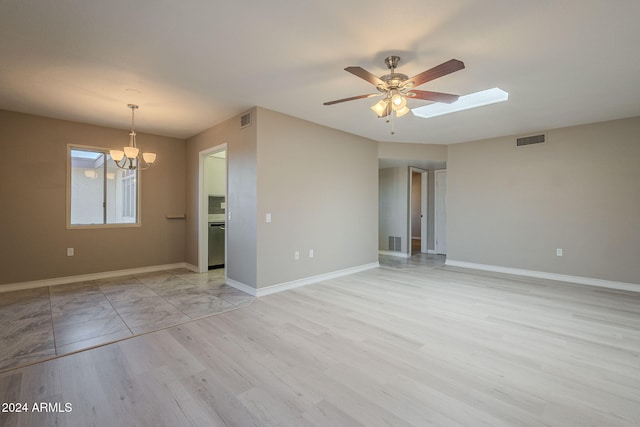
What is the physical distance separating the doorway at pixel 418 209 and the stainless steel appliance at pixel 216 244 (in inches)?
181

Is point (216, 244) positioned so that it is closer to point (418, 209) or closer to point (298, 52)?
point (298, 52)

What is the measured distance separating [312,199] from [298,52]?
251 cm

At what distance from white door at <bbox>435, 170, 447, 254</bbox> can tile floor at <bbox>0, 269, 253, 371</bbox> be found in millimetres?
5670

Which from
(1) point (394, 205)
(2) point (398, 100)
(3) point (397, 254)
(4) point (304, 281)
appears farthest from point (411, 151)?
(2) point (398, 100)

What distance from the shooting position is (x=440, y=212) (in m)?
7.72

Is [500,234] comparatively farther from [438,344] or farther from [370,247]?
[438,344]

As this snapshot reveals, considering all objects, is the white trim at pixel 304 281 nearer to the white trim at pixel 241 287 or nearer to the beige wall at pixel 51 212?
the white trim at pixel 241 287

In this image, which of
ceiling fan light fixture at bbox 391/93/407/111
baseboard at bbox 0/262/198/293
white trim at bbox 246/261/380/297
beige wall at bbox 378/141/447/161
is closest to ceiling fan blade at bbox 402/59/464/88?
ceiling fan light fixture at bbox 391/93/407/111

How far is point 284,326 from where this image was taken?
3035 millimetres

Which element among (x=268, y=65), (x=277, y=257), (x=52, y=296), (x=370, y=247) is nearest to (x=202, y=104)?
(x=268, y=65)

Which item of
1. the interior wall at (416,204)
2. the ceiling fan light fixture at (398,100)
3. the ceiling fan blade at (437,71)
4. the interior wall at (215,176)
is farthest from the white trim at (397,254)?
the ceiling fan blade at (437,71)

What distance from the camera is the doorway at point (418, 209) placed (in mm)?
7808

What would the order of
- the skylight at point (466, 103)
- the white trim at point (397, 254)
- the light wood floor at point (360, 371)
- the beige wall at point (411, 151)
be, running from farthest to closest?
the white trim at point (397, 254) < the beige wall at point (411, 151) < the skylight at point (466, 103) < the light wood floor at point (360, 371)

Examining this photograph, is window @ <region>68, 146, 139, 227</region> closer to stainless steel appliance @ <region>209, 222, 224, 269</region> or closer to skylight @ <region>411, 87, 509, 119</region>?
stainless steel appliance @ <region>209, 222, 224, 269</region>
